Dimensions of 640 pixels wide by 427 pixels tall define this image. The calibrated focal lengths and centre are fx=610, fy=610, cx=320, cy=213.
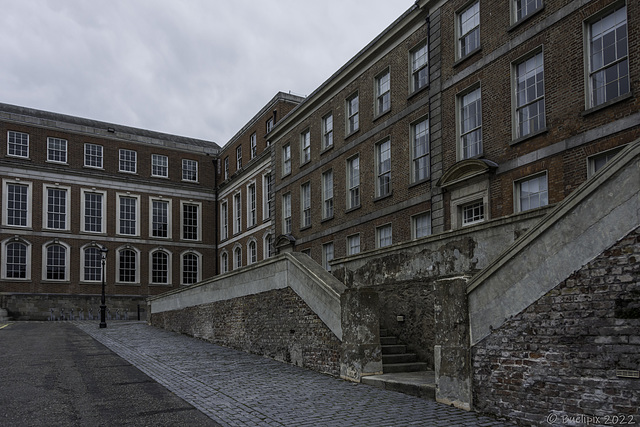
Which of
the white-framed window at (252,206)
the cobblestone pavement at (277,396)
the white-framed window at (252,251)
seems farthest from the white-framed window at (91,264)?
the cobblestone pavement at (277,396)

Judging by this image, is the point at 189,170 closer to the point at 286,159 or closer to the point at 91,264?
the point at 91,264

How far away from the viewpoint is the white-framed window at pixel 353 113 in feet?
84.9

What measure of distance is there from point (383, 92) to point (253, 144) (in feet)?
65.3

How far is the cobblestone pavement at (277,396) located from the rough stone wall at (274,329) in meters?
0.31

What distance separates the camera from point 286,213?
3294 centimetres


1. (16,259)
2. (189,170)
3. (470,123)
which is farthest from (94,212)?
(470,123)

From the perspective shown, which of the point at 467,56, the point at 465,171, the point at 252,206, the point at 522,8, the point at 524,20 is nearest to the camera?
the point at 524,20

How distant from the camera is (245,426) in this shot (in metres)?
7.45

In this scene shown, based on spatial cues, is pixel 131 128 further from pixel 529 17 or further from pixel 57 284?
pixel 529 17

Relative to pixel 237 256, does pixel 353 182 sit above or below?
above

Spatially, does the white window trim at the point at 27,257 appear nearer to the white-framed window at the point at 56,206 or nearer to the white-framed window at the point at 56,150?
the white-framed window at the point at 56,206

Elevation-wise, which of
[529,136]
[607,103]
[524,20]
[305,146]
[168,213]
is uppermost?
[524,20]

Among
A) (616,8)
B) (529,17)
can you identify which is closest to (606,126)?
(616,8)

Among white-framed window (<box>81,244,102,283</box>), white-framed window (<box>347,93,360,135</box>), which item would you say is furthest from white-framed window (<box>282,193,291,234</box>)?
white-framed window (<box>81,244,102,283</box>)
